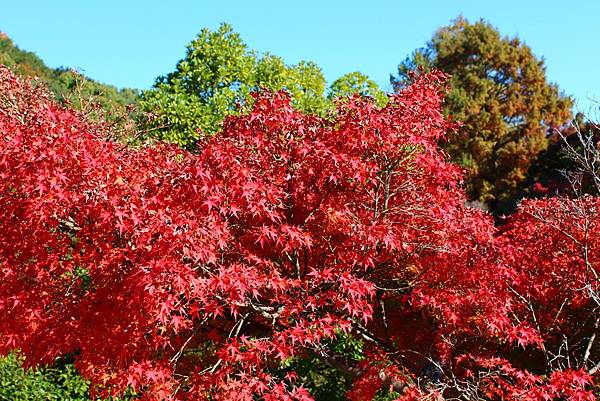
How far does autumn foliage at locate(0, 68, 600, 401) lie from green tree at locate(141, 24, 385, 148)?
22.0ft

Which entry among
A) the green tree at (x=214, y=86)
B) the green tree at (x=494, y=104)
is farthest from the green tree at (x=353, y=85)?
the green tree at (x=494, y=104)

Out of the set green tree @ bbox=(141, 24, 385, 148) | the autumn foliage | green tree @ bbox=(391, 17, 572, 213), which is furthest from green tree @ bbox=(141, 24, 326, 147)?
green tree @ bbox=(391, 17, 572, 213)

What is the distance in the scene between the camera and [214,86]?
493 inches

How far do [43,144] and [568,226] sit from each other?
573 cm

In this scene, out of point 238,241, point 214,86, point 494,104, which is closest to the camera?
point 238,241

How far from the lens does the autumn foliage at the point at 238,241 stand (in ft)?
13.0

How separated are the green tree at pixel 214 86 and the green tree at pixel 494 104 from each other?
9.19 metres

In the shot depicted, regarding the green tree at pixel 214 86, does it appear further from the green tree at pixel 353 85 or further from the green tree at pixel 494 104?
the green tree at pixel 494 104

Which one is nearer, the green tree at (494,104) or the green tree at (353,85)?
the green tree at (353,85)

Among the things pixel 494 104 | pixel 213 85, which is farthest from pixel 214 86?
pixel 494 104

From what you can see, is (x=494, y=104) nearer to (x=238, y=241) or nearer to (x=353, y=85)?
(x=353, y=85)

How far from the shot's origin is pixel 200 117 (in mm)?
12227

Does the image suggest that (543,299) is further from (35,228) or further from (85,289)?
(35,228)

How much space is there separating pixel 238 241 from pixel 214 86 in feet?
27.6
